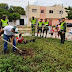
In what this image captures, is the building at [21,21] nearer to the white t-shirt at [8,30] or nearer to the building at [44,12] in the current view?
the building at [44,12]

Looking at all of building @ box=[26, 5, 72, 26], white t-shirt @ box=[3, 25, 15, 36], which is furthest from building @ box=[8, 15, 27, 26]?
white t-shirt @ box=[3, 25, 15, 36]

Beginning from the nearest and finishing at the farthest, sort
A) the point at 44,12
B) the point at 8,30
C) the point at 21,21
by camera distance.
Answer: the point at 8,30 < the point at 44,12 < the point at 21,21

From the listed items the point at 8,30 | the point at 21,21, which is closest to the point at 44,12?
the point at 21,21

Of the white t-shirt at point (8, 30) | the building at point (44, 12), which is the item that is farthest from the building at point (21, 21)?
the white t-shirt at point (8, 30)

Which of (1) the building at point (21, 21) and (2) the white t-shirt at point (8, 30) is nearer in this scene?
(2) the white t-shirt at point (8, 30)

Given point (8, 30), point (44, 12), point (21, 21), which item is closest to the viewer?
point (8, 30)

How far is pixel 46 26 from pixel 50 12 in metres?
21.1

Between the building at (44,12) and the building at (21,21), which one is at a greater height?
the building at (44,12)

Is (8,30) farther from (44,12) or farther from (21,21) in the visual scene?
(21,21)

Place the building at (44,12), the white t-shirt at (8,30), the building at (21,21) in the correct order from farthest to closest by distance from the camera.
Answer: the building at (21,21) < the building at (44,12) < the white t-shirt at (8,30)

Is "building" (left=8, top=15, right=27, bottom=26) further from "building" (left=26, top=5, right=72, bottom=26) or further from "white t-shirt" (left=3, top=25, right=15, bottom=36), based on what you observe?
"white t-shirt" (left=3, top=25, right=15, bottom=36)

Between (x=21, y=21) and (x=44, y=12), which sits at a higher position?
(x=44, y=12)

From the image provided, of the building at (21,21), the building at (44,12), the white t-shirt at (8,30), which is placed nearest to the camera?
the white t-shirt at (8,30)

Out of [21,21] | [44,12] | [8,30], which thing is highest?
[44,12]
